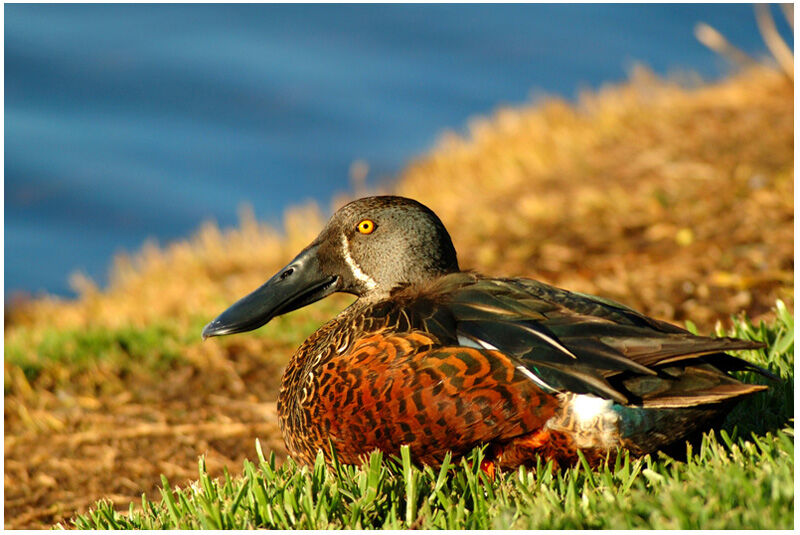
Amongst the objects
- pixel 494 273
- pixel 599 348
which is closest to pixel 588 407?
pixel 599 348

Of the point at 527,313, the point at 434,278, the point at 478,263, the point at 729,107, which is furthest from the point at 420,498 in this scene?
the point at 729,107

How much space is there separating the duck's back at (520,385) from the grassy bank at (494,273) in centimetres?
13

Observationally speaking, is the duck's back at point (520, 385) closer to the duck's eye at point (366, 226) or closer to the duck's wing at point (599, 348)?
the duck's wing at point (599, 348)

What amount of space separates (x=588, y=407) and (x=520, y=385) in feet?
0.72

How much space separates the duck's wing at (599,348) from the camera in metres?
2.96

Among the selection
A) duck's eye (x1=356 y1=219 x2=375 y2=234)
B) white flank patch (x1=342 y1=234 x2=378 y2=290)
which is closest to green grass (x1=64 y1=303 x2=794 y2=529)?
white flank patch (x1=342 y1=234 x2=378 y2=290)

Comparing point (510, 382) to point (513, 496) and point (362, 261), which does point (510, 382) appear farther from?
point (362, 261)

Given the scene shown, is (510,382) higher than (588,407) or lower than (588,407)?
higher

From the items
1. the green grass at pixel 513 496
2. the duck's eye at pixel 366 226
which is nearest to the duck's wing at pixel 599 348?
the green grass at pixel 513 496

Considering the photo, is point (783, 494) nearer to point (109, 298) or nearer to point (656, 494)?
point (656, 494)

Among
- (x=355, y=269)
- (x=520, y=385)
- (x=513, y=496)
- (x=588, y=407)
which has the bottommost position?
(x=513, y=496)

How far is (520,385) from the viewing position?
119 inches

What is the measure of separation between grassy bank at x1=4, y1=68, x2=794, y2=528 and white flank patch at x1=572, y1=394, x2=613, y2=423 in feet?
0.62

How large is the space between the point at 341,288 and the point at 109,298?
712cm
